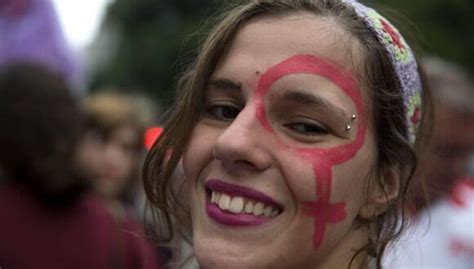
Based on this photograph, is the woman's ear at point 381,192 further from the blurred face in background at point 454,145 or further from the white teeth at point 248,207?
the blurred face in background at point 454,145

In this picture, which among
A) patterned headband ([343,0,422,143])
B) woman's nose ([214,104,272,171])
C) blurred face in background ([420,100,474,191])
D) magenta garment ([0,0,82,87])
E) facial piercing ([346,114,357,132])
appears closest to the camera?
woman's nose ([214,104,272,171])

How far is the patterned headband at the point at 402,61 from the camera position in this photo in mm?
2330

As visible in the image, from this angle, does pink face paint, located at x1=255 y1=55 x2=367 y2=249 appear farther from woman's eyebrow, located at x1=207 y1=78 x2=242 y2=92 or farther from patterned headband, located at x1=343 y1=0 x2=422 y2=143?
patterned headband, located at x1=343 y1=0 x2=422 y2=143

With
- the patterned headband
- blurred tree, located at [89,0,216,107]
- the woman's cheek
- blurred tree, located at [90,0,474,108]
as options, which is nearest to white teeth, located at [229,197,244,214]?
the woman's cheek

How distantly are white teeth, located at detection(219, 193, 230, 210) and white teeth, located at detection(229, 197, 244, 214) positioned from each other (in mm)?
11

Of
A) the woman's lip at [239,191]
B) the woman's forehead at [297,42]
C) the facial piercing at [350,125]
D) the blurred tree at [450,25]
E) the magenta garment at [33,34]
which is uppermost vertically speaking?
the woman's forehead at [297,42]

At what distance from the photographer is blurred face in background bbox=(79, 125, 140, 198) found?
5109mm

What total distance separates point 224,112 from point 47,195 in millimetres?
1031

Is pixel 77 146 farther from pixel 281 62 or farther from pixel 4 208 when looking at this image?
pixel 281 62

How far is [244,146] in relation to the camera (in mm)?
2104

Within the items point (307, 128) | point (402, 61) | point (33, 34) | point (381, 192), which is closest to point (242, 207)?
point (307, 128)

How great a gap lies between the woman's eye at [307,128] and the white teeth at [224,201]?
222 millimetres

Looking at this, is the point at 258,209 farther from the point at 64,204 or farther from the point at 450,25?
the point at 450,25

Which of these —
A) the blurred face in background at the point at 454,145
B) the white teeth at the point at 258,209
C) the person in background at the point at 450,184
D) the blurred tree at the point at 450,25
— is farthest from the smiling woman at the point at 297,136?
the blurred tree at the point at 450,25
